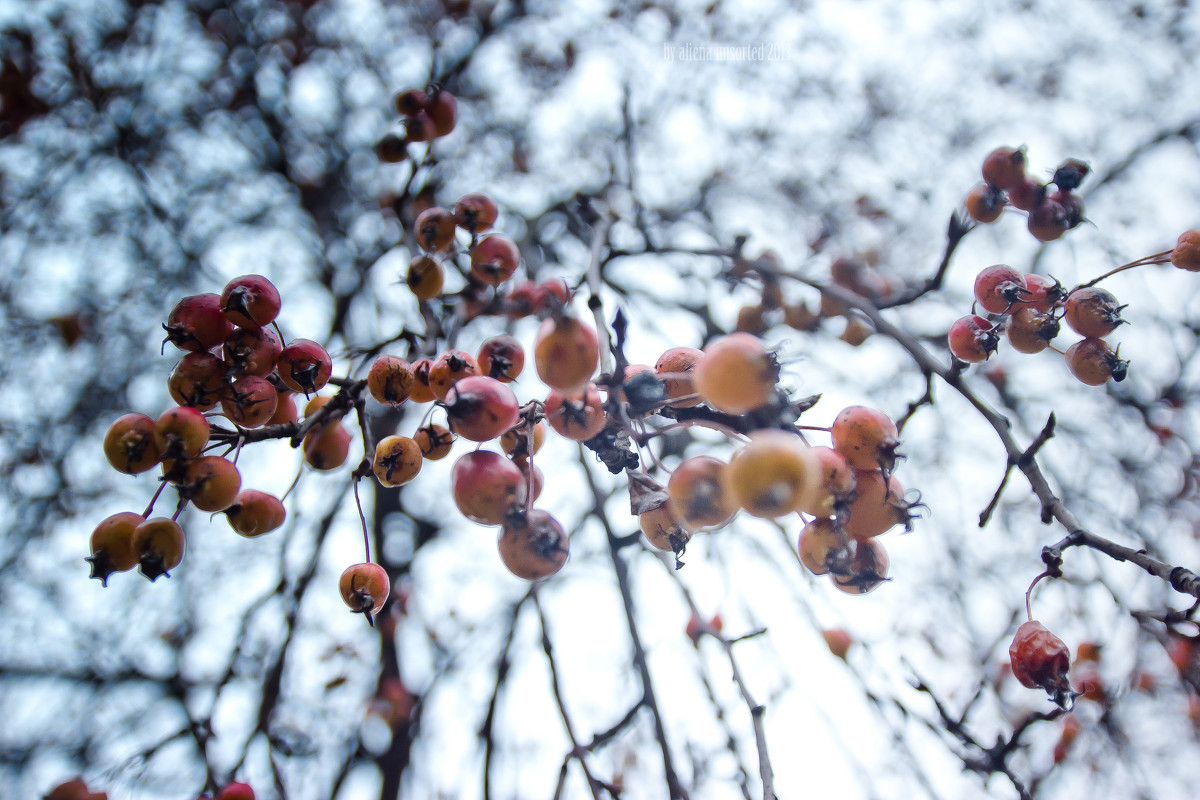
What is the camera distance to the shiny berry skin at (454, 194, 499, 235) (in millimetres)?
2367

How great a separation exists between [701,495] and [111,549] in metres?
1.60

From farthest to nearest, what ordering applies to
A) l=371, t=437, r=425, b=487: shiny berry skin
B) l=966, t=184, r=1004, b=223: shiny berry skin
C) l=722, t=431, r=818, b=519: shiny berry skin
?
l=966, t=184, r=1004, b=223: shiny berry skin < l=371, t=437, r=425, b=487: shiny berry skin < l=722, t=431, r=818, b=519: shiny berry skin

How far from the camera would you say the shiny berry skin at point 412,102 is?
279 cm

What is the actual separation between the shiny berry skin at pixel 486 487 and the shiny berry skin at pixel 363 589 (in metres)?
0.62

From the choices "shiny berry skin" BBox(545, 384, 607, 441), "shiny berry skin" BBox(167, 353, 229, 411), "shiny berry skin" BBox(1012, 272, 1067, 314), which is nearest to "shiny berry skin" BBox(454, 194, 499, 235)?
"shiny berry skin" BBox(167, 353, 229, 411)

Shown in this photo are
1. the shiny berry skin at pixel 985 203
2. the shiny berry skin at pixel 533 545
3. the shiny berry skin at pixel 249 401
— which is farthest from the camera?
the shiny berry skin at pixel 985 203

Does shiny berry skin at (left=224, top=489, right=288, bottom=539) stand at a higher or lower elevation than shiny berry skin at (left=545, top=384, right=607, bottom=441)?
lower

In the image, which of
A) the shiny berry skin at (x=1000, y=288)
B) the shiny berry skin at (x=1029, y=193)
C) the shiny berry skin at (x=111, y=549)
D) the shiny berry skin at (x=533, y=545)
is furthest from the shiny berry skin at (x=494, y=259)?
the shiny berry skin at (x=1029, y=193)

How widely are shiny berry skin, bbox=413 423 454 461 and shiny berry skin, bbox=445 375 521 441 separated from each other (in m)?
0.44

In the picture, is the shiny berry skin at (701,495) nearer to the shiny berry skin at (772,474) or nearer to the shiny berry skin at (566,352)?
the shiny berry skin at (772,474)

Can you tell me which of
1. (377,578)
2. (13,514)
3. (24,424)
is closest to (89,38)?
(24,424)

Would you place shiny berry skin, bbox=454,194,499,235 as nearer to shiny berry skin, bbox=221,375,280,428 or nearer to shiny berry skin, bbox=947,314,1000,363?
shiny berry skin, bbox=221,375,280,428

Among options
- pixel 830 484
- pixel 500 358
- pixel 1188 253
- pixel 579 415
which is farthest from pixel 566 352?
pixel 1188 253

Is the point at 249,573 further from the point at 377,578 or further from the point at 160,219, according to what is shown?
the point at 377,578
